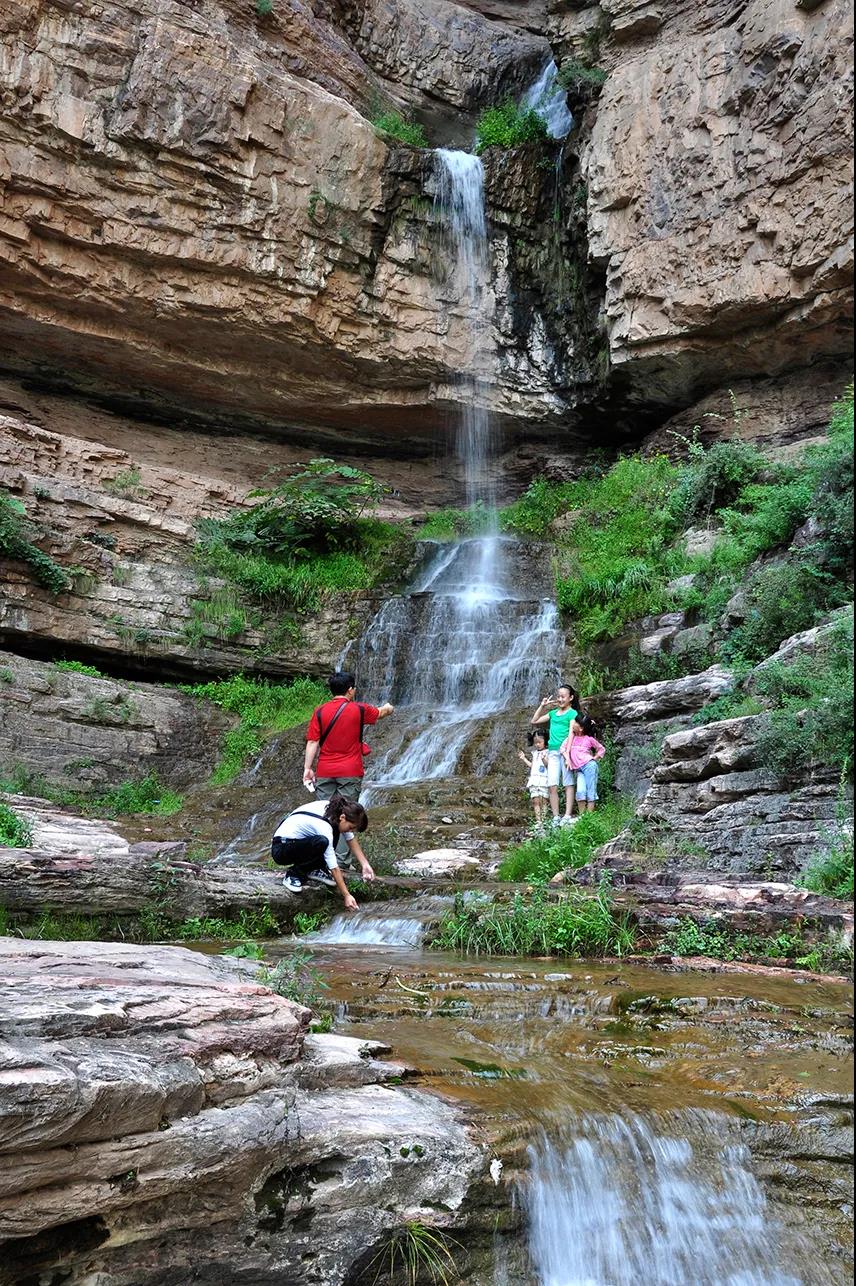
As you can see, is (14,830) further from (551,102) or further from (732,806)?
(551,102)

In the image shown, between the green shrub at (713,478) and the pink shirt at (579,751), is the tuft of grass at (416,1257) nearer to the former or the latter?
the pink shirt at (579,751)

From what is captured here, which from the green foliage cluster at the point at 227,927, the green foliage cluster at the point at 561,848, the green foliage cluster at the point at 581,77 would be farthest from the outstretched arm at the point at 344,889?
the green foliage cluster at the point at 581,77

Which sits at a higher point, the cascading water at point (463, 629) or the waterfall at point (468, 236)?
the waterfall at point (468, 236)

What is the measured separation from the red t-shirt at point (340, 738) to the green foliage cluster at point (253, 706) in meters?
6.04

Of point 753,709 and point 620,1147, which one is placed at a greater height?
point 753,709

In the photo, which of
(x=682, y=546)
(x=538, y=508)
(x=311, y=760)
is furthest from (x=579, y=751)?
(x=538, y=508)

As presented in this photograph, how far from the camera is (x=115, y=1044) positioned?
3203mm

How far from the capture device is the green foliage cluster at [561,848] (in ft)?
28.9

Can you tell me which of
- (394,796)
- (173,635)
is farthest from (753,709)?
(173,635)

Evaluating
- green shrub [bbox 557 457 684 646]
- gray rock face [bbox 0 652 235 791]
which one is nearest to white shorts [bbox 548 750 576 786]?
green shrub [bbox 557 457 684 646]

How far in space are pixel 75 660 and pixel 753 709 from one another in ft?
36.0

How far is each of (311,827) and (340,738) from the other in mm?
991

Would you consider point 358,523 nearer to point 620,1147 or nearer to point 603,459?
point 603,459

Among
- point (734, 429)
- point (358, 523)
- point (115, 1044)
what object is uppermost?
point (734, 429)
